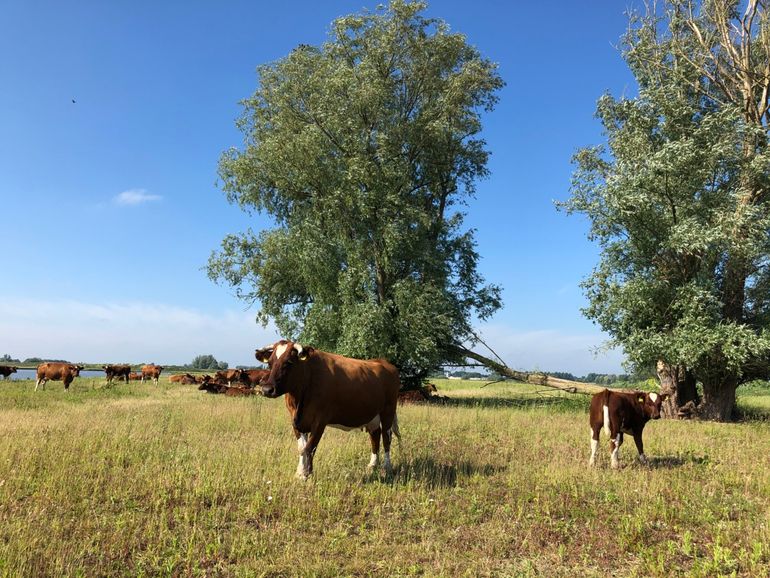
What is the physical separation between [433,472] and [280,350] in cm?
349

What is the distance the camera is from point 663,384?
21.5 metres

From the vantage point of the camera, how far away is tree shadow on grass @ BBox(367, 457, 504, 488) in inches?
332

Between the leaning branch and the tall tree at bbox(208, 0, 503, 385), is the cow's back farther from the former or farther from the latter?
the leaning branch

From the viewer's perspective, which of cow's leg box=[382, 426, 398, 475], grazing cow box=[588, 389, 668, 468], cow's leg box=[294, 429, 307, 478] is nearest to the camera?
cow's leg box=[294, 429, 307, 478]

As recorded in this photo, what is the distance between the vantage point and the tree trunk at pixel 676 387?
20.8m

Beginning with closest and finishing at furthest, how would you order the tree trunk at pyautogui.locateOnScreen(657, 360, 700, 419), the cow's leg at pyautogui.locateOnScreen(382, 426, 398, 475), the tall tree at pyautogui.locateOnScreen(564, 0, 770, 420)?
the cow's leg at pyautogui.locateOnScreen(382, 426, 398, 475) < the tall tree at pyautogui.locateOnScreen(564, 0, 770, 420) < the tree trunk at pyautogui.locateOnScreen(657, 360, 700, 419)

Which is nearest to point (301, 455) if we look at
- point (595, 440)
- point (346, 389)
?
point (346, 389)

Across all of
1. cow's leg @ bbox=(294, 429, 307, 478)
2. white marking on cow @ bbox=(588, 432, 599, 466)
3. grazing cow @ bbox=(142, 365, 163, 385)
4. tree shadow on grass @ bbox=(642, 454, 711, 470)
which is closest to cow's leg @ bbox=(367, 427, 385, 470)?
cow's leg @ bbox=(294, 429, 307, 478)

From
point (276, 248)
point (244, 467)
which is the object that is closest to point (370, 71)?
point (276, 248)

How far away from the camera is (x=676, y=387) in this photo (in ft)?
69.6

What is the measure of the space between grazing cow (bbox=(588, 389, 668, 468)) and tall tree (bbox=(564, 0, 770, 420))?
8102 millimetres

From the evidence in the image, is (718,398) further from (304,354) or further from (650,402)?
(304,354)

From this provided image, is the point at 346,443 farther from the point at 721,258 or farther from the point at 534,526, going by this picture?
the point at 721,258

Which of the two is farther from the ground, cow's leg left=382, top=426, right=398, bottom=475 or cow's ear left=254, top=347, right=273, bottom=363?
cow's ear left=254, top=347, right=273, bottom=363
